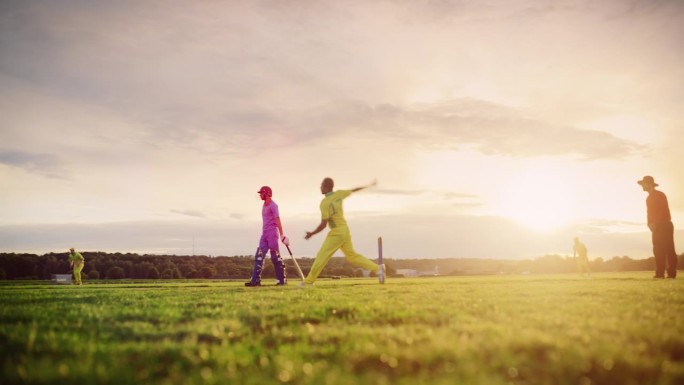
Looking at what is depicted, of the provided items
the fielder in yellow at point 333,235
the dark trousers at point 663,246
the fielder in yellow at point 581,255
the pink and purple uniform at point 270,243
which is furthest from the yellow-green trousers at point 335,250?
→ the fielder in yellow at point 581,255

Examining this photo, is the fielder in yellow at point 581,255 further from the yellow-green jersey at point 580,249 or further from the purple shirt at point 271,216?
the purple shirt at point 271,216

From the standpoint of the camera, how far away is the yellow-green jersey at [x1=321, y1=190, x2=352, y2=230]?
15453 mm

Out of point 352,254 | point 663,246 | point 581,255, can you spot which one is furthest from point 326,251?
point 581,255

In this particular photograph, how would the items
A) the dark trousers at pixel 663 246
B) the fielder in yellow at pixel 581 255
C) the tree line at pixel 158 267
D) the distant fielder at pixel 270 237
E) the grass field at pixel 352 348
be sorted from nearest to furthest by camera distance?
the grass field at pixel 352 348 < the distant fielder at pixel 270 237 < the dark trousers at pixel 663 246 < the fielder in yellow at pixel 581 255 < the tree line at pixel 158 267

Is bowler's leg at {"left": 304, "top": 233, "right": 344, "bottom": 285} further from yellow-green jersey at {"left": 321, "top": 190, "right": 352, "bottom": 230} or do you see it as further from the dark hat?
the dark hat

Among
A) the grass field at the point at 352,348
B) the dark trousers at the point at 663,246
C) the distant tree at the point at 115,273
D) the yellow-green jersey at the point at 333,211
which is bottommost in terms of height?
the distant tree at the point at 115,273

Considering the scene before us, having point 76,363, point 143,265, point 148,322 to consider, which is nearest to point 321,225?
point 148,322

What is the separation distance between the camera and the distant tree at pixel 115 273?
67750mm

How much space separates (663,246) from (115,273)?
217ft

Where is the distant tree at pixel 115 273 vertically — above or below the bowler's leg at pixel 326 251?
below

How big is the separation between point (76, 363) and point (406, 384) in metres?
2.44

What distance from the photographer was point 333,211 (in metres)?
15.5

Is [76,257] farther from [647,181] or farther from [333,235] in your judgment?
[647,181]

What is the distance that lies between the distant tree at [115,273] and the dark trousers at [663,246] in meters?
65.3
